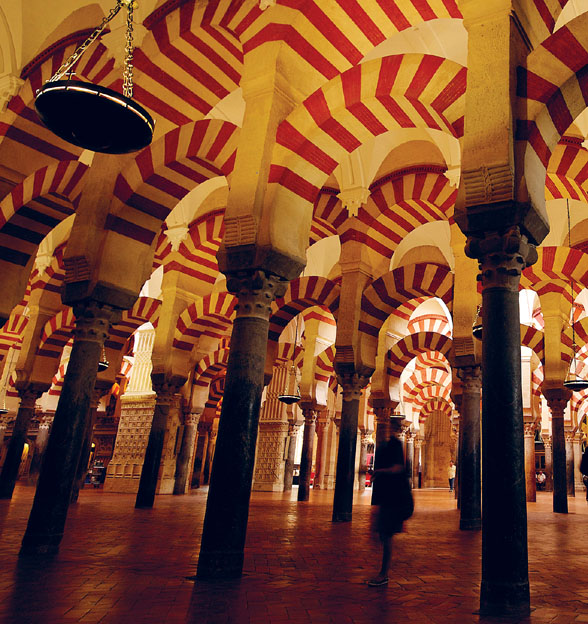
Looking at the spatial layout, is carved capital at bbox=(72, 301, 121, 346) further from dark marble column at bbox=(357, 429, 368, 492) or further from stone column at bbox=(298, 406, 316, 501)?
dark marble column at bbox=(357, 429, 368, 492)

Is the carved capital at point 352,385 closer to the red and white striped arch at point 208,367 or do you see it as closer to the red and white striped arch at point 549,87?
the red and white striped arch at point 549,87

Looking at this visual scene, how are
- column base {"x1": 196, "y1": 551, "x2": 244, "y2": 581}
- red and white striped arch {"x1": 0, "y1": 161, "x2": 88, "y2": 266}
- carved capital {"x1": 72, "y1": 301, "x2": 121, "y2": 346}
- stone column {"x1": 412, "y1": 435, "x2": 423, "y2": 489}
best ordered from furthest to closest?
stone column {"x1": 412, "y1": 435, "x2": 423, "y2": 489}
red and white striped arch {"x1": 0, "y1": 161, "x2": 88, "y2": 266}
carved capital {"x1": 72, "y1": 301, "x2": 121, "y2": 346}
column base {"x1": 196, "y1": 551, "x2": 244, "y2": 581}

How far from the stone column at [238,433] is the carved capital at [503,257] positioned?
1.69m

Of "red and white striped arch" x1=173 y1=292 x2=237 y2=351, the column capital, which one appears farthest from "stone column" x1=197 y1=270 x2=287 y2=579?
"red and white striped arch" x1=173 y1=292 x2=237 y2=351

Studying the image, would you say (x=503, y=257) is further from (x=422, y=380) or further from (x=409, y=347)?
(x=422, y=380)

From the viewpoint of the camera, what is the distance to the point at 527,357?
46.7 feet

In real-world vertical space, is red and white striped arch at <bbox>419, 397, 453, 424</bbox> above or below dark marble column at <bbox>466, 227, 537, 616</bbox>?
above

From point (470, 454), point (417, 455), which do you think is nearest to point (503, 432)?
point (470, 454)

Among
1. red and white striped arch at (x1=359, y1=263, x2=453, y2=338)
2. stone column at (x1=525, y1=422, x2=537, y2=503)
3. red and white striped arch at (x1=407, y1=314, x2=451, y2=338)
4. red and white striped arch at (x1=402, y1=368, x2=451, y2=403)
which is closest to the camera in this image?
red and white striped arch at (x1=359, y1=263, x2=453, y2=338)

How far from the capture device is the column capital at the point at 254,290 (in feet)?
14.3

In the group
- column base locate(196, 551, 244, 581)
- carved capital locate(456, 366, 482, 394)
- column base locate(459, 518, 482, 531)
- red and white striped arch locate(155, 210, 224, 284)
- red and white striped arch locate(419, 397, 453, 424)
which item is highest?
red and white striped arch locate(155, 210, 224, 284)

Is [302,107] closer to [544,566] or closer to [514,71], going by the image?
[514,71]

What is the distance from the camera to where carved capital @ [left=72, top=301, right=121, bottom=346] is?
545cm

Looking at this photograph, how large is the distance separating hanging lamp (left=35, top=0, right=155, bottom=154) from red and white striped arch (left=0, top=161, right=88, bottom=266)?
3454mm
